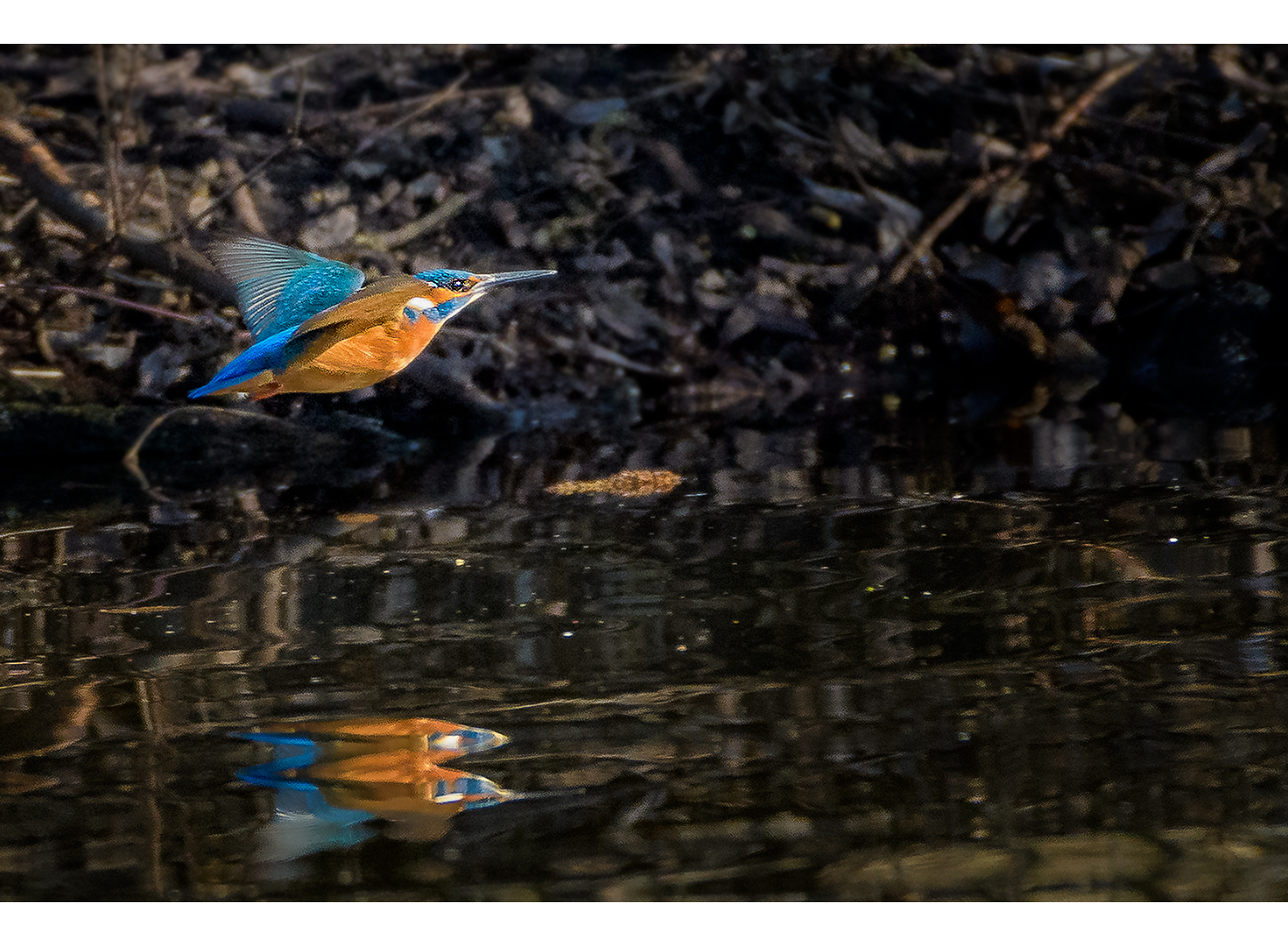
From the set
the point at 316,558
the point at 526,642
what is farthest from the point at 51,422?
the point at 526,642

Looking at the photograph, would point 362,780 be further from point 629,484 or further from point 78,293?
point 78,293

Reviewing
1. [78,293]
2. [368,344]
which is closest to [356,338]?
[368,344]

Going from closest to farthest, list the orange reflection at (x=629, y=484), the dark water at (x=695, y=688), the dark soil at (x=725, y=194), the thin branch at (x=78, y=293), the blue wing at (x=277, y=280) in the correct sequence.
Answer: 1. the dark water at (x=695, y=688)
2. the blue wing at (x=277, y=280)
3. the orange reflection at (x=629, y=484)
4. the thin branch at (x=78, y=293)
5. the dark soil at (x=725, y=194)

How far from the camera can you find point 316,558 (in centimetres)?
192

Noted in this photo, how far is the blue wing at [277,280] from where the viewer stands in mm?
1915

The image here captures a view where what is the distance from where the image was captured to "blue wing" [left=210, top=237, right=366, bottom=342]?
1915mm

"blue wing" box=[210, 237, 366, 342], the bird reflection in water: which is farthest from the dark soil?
the bird reflection in water

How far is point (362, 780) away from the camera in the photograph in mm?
1107

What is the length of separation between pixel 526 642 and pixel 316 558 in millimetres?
559

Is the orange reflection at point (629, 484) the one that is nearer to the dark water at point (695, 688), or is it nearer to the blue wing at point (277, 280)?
the dark water at point (695, 688)

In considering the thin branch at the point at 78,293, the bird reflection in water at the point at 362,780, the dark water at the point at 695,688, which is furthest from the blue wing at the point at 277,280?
the thin branch at the point at 78,293

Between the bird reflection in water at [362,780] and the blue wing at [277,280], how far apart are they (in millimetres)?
829

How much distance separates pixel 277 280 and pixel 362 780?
1.04 m

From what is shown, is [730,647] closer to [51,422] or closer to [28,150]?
[51,422]
